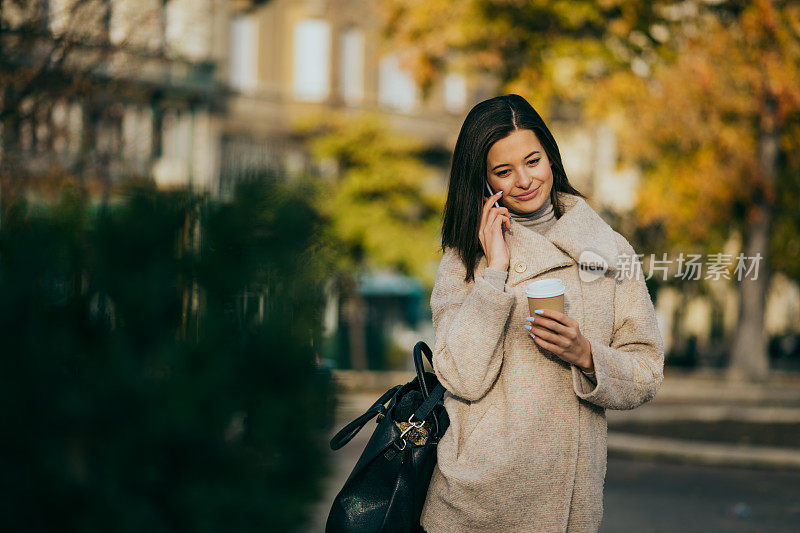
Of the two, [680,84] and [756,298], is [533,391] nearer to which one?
[680,84]

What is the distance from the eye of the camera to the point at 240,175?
7.62 feet

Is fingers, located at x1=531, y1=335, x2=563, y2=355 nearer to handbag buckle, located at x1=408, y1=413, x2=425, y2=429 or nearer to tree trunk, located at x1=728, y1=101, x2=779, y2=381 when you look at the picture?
handbag buckle, located at x1=408, y1=413, x2=425, y2=429

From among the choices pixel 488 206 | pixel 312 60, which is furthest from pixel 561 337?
pixel 312 60

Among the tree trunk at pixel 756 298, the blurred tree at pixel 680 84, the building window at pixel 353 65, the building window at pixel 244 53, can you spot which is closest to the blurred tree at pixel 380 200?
the blurred tree at pixel 680 84

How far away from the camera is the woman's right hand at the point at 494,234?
264 cm

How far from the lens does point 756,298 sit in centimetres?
1917

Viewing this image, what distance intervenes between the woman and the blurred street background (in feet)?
0.99

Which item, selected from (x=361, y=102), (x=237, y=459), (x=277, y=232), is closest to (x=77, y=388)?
(x=237, y=459)

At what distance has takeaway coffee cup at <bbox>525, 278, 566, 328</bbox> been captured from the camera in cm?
244

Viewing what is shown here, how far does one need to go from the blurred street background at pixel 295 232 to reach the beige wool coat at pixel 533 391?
30 cm

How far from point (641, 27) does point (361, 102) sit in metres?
20.0

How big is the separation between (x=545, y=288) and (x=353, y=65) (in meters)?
30.9

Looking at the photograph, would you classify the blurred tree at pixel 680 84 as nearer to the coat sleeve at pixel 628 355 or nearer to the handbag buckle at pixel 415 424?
the coat sleeve at pixel 628 355

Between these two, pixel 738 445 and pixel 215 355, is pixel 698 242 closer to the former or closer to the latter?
pixel 738 445
